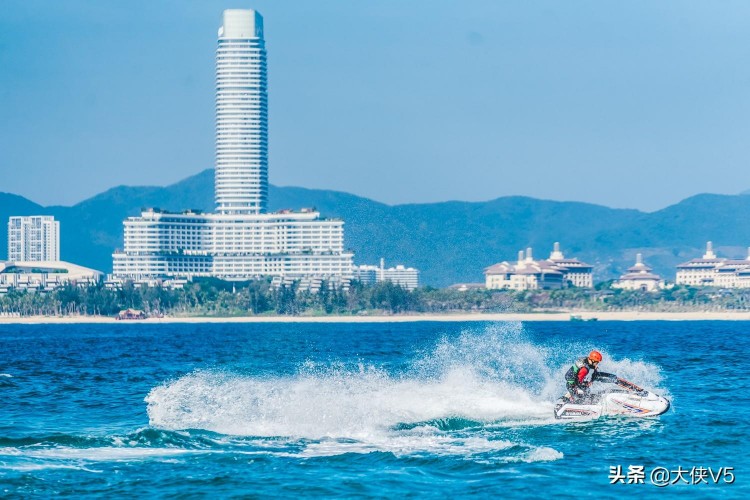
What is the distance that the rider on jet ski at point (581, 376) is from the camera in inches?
1729

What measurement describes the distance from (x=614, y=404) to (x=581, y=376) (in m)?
2.22

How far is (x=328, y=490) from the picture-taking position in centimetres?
3447

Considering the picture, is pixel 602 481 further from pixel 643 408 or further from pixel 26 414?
pixel 26 414

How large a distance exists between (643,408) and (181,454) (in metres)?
16.0

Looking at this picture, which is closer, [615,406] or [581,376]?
[581,376]

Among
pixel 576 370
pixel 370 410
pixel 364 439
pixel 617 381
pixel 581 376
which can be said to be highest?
pixel 576 370

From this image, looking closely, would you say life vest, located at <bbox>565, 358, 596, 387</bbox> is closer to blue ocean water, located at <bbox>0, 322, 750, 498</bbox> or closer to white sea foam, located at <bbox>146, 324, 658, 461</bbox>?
blue ocean water, located at <bbox>0, 322, 750, 498</bbox>

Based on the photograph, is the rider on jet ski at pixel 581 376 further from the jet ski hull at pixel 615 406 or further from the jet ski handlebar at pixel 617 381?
the jet ski hull at pixel 615 406

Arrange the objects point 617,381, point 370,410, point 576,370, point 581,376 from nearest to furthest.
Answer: point 576,370 → point 581,376 → point 617,381 → point 370,410

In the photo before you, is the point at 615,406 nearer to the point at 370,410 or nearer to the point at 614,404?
the point at 614,404

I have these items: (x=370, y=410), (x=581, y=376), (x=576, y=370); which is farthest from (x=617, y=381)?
(x=370, y=410)

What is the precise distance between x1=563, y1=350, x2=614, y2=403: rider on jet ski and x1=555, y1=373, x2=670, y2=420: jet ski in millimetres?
92

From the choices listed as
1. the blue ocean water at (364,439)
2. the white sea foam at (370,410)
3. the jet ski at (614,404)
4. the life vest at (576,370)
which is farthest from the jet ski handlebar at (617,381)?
the white sea foam at (370,410)

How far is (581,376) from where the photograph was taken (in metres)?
44.3
